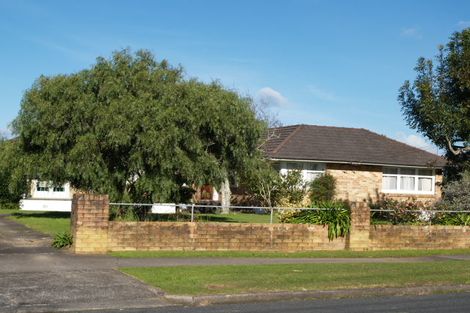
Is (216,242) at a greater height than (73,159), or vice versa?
(73,159)

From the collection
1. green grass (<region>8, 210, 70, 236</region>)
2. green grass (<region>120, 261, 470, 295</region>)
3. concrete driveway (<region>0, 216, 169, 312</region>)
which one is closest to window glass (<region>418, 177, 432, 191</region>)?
green grass (<region>8, 210, 70, 236</region>)

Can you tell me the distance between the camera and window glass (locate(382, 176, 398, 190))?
35.9 meters

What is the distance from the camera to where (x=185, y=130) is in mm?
18750

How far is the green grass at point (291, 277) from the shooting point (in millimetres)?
10867

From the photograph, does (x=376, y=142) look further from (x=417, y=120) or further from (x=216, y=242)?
(x=216, y=242)

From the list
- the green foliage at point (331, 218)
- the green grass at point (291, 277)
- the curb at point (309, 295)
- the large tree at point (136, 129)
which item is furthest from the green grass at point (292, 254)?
the curb at point (309, 295)

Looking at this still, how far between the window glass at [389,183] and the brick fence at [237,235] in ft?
54.1

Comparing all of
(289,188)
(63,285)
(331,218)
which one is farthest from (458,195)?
(63,285)

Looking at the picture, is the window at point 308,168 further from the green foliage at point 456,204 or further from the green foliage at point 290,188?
the green foliage at point 456,204

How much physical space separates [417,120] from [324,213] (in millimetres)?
10817

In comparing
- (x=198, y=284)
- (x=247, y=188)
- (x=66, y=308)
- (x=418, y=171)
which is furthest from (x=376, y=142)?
(x=66, y=308)

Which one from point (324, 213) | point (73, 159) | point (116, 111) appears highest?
point (116, 111)

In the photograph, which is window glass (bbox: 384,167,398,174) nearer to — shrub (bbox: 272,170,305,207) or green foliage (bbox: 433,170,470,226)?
shrub (bbox: 272,170,305,207)

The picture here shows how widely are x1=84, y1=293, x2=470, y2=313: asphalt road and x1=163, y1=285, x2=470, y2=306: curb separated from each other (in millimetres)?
201
